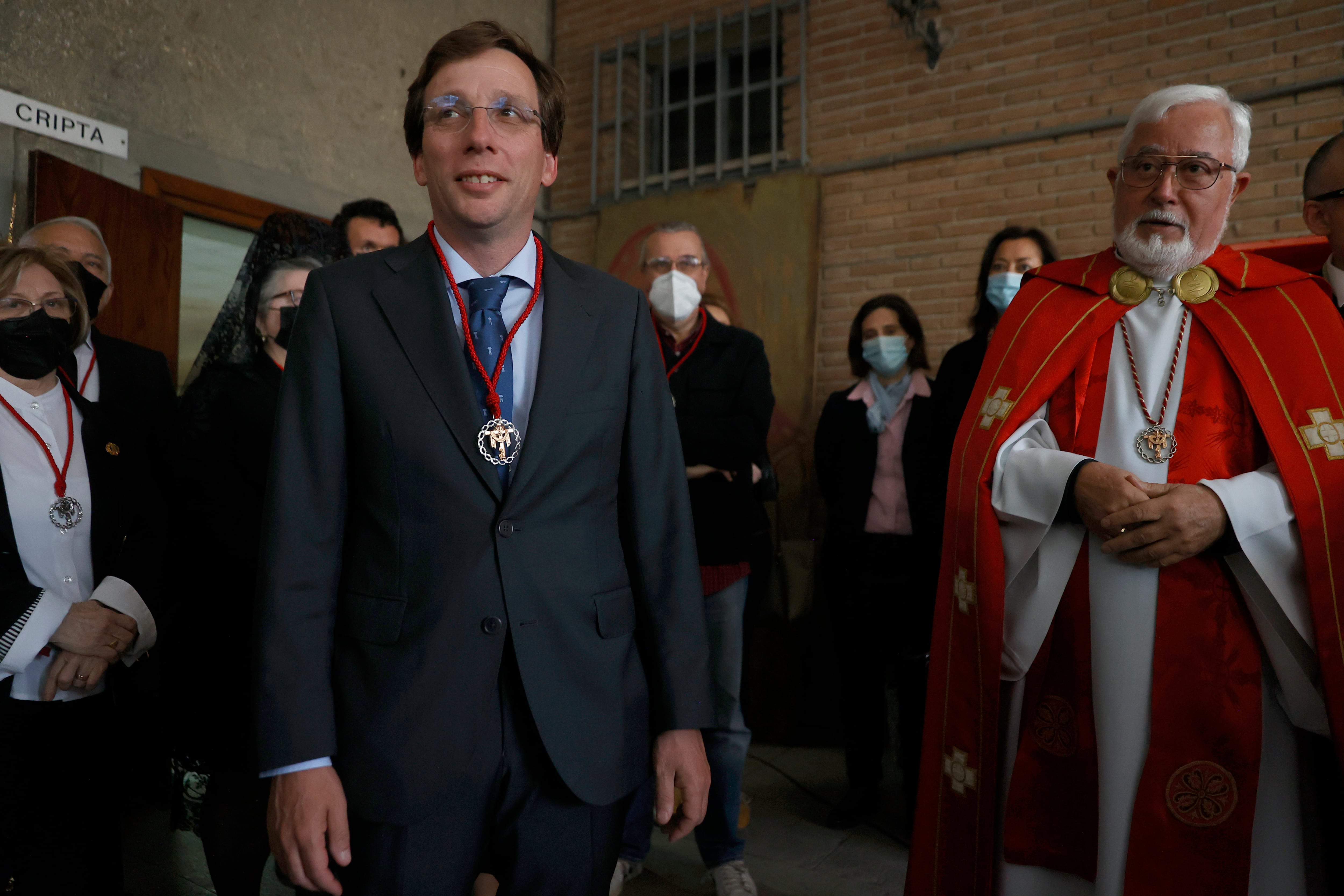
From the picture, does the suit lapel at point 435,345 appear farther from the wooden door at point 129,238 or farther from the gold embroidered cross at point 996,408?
the wooden door at point 129,238

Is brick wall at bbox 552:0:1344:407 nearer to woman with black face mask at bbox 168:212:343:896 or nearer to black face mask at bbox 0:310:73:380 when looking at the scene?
woman with black face mask at bbox 168:212:343:896

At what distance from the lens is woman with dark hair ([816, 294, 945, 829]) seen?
3.26 meters

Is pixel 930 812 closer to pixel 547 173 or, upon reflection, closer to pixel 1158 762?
pixel 1158 762

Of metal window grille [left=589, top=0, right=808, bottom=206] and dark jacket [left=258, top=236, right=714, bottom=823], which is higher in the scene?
metal window grille [left=589, top=0, right=808, bottom=206]

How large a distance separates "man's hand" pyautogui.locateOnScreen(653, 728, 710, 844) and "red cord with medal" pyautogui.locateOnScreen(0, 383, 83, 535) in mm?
1654

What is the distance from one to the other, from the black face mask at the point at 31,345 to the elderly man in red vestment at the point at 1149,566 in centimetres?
219

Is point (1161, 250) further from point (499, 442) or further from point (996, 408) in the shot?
point (499, 442)

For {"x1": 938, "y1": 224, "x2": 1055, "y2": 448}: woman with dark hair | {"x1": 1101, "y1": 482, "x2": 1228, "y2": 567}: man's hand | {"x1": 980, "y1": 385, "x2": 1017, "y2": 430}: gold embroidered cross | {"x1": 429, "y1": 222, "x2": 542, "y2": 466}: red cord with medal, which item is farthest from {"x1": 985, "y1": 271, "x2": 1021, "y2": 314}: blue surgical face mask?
{"x1": 429, "y1": 222, "x2": 542, "y2": 466}: red cord with medal

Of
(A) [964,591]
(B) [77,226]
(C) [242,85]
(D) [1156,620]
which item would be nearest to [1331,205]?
(D) [1156,620]

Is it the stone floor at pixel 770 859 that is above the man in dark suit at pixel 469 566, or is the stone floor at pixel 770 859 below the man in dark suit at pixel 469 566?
below

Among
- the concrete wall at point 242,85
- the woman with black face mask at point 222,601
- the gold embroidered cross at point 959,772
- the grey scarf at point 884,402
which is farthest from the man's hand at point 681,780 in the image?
the concrete wall at point 242,85

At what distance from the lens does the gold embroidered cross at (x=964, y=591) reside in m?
1.87

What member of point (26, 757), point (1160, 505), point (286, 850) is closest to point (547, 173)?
point (286, 850)

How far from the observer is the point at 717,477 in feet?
9.70
